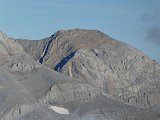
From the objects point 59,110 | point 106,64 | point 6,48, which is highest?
point 6,48

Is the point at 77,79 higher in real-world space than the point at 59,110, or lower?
higher

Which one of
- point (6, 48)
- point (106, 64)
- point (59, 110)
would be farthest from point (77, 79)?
point (106, 64)

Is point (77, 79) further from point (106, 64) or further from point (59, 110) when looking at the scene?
point (106, 64)

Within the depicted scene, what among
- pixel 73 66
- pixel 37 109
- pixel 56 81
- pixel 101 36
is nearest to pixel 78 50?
pixel 73 66

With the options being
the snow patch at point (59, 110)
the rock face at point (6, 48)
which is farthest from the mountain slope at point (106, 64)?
Result: the snow patch at point (59, 110)

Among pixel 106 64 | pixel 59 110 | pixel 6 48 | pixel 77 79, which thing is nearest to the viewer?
pixel 59 110

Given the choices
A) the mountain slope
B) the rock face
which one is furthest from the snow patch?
the mountain slope

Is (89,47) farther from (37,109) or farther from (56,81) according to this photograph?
(37,109)

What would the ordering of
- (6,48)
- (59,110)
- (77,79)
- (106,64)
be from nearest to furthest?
1. (59,110)
2. (77,79)
3. (6,48)
4. (106,64)
